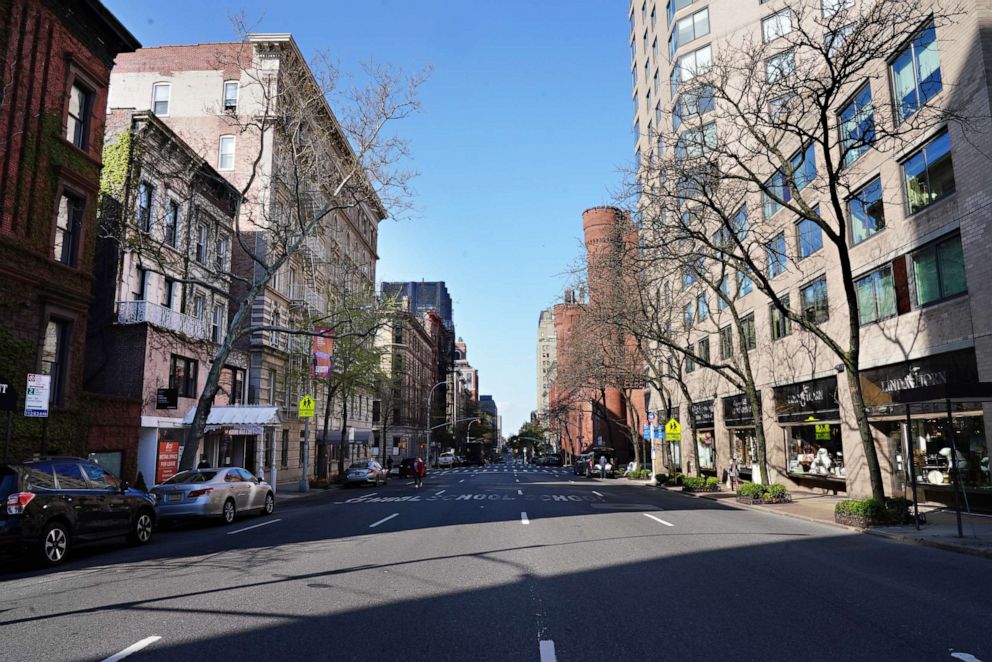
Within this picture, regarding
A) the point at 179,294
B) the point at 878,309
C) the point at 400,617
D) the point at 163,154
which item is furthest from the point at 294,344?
the point at 400,617

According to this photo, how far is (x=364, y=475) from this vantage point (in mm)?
37562

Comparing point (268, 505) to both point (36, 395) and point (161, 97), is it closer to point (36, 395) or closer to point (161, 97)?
point (36, 395)

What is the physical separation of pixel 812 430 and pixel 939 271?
10.4 meters

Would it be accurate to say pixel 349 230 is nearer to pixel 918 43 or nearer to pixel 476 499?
pixel 476 499

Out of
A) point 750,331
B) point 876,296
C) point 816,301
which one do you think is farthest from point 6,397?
point 750,331

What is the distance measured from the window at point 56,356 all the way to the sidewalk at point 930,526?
21242mm

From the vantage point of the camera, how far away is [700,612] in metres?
6.98

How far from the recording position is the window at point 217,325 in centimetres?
3306

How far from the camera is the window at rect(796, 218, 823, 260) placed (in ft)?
84.8

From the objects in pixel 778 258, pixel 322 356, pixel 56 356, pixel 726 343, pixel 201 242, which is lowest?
pixel 56 356

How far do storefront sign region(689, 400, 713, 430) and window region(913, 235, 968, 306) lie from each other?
66.6ft

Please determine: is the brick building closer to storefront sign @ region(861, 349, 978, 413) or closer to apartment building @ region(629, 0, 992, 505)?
apartment building @ region(629, 0, 992, 505)

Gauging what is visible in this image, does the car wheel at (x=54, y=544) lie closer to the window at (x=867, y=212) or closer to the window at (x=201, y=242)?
the window at (x=867, y=212)

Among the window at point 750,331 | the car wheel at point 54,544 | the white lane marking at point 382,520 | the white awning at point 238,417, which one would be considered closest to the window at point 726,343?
the window at point 750,331
